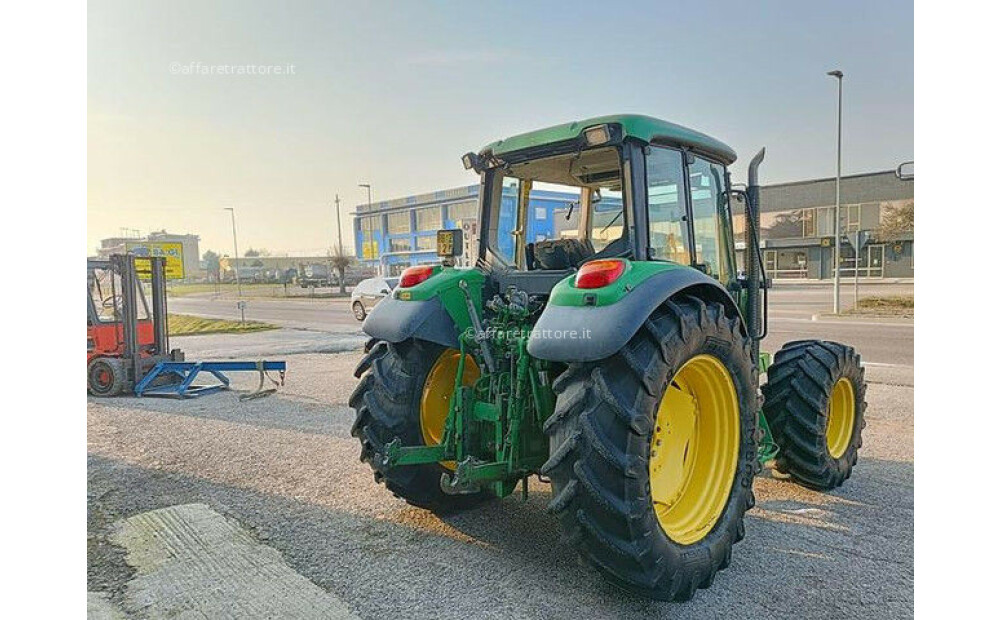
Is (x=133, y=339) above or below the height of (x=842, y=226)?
below

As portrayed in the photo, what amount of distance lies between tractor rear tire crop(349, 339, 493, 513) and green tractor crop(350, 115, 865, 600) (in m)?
0.01

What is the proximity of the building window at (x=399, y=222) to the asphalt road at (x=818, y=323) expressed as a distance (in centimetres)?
359

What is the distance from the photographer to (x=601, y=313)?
2770 mm

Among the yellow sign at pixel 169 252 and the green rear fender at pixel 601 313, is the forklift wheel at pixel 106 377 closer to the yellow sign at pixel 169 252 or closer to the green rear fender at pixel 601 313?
the yellow sign at pixel 169 252

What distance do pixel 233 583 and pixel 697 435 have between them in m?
2.50

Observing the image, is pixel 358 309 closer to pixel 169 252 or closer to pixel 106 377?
pixel 169 252

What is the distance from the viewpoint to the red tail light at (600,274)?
2.89 metres

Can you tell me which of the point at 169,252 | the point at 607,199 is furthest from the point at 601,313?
the point at 169,252

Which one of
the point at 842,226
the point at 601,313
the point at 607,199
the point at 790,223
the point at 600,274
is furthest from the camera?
the point at 790,223

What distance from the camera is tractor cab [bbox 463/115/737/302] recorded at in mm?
3490

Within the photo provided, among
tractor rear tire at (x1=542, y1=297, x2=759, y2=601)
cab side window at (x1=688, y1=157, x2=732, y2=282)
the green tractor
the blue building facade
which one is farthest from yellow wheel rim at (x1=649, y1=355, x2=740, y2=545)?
the blue building facade

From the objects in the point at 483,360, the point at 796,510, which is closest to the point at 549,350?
the point at 483,360

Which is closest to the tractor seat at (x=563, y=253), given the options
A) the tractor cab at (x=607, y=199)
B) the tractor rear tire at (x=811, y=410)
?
the tractor cab at (x=607, y=199)

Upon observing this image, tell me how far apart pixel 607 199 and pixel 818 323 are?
43.6ft
